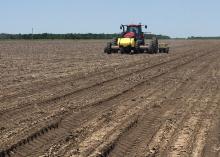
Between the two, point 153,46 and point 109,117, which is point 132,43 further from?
point 109,117

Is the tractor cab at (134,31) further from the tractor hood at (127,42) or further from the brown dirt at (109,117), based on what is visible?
the brown dirt at (109,117)

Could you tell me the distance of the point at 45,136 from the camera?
758 centimetres

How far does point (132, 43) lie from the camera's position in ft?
103

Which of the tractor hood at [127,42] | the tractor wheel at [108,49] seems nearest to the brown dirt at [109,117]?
the tractor hood at [127,42]

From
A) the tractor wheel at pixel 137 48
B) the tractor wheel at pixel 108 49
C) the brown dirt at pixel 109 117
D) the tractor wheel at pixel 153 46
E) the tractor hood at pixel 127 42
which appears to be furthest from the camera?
the tractor wheel at pixel 108 49

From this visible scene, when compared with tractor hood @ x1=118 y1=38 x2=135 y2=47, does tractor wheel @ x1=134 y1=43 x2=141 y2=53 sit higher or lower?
lower

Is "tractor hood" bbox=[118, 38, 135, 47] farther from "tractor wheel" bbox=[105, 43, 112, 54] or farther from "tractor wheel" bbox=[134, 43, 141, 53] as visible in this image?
"tractor wheel" bbox=[105, 43, 112, 54]

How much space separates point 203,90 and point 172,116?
4115 mm

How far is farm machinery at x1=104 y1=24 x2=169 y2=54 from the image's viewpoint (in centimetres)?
3138

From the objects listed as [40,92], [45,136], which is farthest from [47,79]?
[45,136]

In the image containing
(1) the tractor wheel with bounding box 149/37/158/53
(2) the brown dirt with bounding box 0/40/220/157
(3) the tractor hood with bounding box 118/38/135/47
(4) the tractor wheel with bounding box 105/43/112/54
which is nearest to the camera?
(2) the brown dirt with bounding box 0/40/220/157

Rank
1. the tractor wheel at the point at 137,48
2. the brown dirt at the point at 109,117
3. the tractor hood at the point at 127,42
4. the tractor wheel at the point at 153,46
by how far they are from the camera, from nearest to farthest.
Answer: the brown dirt at the point at 109,117 → the tractor hood at the point at 127,42 → the tractor wheel at the point at 153,46 → the tractor wheel at the point at 137,48

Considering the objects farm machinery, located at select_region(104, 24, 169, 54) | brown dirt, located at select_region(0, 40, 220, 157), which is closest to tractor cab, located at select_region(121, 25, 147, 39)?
farm machinery, located at select_region(104, 24, 169, 54)

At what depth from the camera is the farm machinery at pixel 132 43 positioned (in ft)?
103
